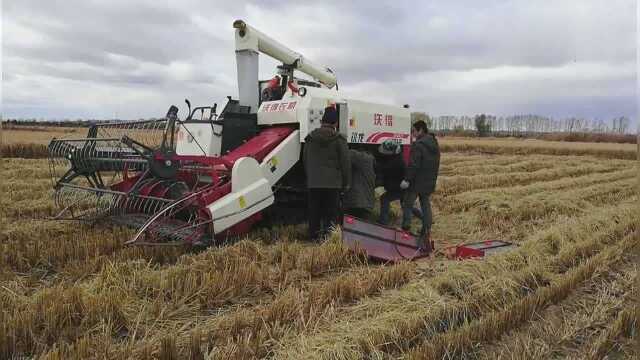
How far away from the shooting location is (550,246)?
5.58 metres

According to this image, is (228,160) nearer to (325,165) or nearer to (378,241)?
(325,165)

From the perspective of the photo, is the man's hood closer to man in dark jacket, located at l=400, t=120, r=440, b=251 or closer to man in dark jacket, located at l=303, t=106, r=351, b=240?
man in dark jacket, located at l=400, t=120, r=440, b=251

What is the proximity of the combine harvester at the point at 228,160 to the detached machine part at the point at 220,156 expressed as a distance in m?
0.01

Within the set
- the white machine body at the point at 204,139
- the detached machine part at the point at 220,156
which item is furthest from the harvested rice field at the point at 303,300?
the white machine body at the point at 204,139

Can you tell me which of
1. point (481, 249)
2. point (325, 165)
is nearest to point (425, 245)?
point (481, 249)

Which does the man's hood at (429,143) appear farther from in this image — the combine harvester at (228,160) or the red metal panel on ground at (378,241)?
the red metal panel on ground at (378,241)

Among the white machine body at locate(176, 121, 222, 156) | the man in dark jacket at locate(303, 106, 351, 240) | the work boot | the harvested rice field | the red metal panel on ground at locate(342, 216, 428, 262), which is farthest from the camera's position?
the white machine body at locate(176, 121, 222, 156)

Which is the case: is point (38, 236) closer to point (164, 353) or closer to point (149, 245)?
point (149, 245)

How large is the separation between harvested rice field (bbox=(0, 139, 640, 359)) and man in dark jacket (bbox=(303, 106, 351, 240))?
1.32 feet

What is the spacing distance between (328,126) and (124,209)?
2.65m

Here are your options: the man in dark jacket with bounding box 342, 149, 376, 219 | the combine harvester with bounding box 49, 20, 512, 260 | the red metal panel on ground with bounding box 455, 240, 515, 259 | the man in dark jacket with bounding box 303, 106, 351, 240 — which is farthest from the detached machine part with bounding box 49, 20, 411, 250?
the red metal panel on ground with bounding box 455, 240, 515, 259

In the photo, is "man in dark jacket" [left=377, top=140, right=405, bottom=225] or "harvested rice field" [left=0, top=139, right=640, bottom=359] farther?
"man in dark jacket" [left=377, top=140, right=405, bottom=225]

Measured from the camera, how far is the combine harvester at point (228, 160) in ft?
17.5

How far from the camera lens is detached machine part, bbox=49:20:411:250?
5.37 m
